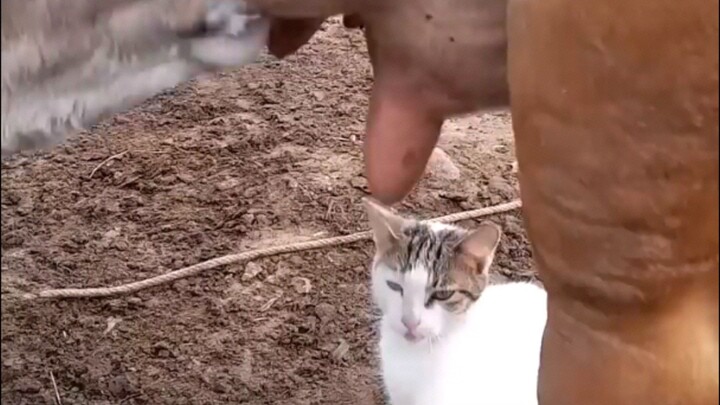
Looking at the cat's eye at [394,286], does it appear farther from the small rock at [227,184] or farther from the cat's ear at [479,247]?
the small rock at [227,184]

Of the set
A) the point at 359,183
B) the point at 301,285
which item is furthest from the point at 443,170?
the point at 301,285

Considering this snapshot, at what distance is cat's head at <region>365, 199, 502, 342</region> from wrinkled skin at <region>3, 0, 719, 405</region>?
438 millimetres

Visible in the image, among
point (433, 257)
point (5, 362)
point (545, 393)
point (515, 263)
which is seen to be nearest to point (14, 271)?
point (5, 362)

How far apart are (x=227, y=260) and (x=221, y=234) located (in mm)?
45

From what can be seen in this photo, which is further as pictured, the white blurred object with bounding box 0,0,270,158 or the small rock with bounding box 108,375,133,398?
the small rock with bounding box 108,375,133,398

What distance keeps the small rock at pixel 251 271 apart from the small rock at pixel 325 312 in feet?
0.28

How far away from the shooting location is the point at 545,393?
22.2 inches

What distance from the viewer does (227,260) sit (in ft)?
3.76

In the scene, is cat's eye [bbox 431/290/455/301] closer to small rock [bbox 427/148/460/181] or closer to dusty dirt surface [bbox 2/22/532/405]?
dusty dirt surface [bbox 2/22/532/405]

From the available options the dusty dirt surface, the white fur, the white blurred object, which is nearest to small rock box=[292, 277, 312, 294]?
the dusty dirt surface

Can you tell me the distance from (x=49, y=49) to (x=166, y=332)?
1.93ft

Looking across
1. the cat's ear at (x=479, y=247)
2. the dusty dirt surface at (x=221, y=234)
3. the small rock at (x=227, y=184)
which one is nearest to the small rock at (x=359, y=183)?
the dusty dirt surface at (x=221, y=234)

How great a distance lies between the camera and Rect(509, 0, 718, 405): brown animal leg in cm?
44

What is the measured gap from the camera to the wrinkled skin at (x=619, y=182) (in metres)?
0.44
